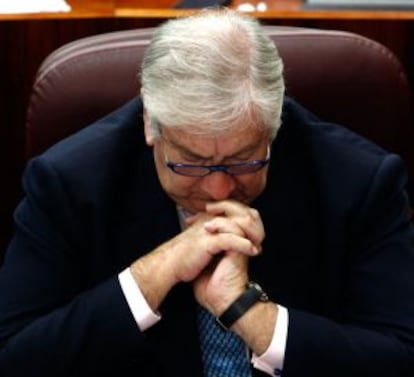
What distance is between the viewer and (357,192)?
4.75 feet

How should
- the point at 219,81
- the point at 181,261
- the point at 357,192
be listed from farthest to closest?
the point at 357,192 → the point at 181,261 → the point at 219,81

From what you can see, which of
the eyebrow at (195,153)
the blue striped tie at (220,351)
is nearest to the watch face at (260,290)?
the blue striped tie at (220,351)

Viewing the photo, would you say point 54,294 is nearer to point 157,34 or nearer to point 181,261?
point 181,261

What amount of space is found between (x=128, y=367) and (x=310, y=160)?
467 mm

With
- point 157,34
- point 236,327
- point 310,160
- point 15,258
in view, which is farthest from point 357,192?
point 15,258

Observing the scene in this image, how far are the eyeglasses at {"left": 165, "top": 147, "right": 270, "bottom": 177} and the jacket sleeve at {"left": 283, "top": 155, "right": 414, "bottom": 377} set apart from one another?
232 mm

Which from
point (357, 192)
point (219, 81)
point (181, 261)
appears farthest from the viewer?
point (357, 192)

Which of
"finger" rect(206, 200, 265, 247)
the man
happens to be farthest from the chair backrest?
"finger" rect(206, 200, 265, 247)

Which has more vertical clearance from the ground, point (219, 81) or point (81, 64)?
point (219, 81)

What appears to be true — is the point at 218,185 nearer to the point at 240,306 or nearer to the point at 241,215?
the point at 241,215

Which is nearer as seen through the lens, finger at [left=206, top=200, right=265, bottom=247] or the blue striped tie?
finger at [left=206, top=200, right=265, bottom=247]

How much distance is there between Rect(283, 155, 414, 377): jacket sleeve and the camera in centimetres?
138

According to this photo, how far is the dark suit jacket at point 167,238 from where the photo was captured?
1.37m

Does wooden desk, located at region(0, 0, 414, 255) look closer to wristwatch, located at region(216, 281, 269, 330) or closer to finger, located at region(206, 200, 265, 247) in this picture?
finger, located at region(206, 200, 265, 247)
